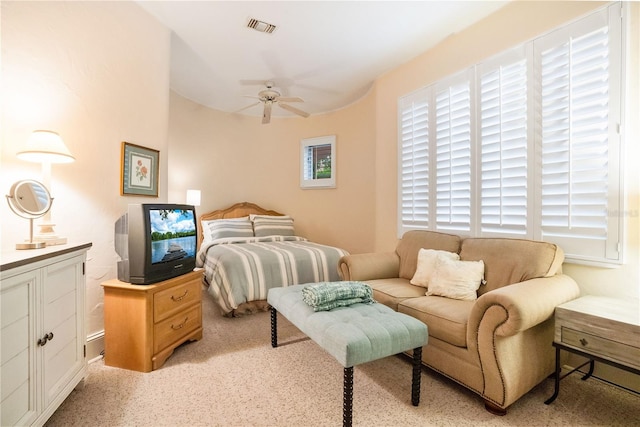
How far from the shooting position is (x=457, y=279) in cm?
212

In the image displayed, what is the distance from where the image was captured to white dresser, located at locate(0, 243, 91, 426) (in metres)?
1.14

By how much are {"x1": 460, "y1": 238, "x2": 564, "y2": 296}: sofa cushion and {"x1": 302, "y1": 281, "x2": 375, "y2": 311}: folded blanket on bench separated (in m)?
0.93

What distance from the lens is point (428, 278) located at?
92.7 inches

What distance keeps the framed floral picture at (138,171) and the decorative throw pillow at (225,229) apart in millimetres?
1532

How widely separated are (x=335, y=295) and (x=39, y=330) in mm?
1474

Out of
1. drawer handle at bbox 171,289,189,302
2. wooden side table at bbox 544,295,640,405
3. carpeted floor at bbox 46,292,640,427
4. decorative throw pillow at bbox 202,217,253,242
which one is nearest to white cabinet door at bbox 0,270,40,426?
carpeted floor at bbox 46,292,640,427

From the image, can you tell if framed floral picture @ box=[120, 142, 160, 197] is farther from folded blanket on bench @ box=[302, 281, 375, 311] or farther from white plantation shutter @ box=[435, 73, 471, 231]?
white plantation shutter @ box=[435, 73, 471, 231]

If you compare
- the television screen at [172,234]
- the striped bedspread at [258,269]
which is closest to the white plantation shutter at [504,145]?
the striped bedspread at [258,269]

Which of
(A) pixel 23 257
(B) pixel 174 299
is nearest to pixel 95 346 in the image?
(B) pixel 174 299

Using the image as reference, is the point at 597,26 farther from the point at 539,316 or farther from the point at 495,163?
the point at 539,316

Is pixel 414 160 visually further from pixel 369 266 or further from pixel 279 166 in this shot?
pixel 279 166

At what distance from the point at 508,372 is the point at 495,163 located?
5.30ft

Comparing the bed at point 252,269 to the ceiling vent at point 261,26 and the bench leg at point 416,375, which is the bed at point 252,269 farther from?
the ceiling vent at point 261,26

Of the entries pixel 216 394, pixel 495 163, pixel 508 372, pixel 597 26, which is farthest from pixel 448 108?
pixel 216 394
